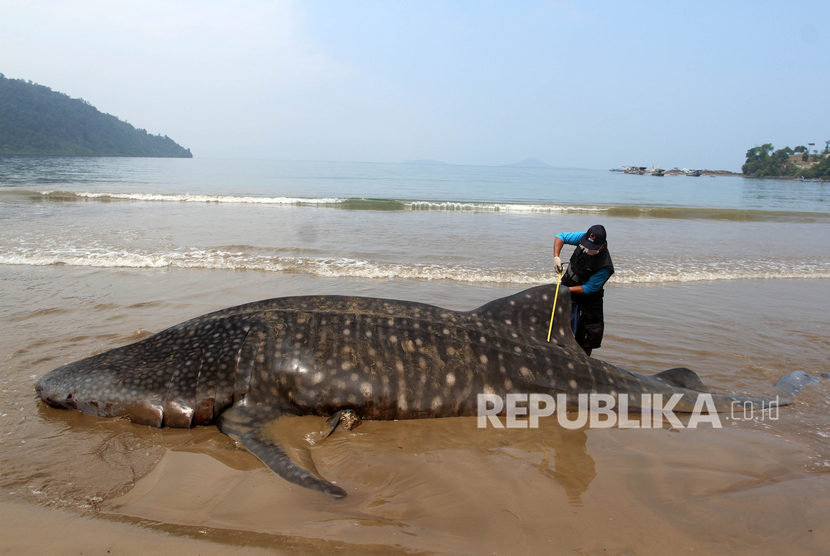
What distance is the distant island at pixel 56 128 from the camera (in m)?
113

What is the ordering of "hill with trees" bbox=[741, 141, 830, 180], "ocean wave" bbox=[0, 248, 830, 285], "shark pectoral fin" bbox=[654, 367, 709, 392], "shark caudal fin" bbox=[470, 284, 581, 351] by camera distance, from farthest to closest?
"hill with trees" bbox=[741, 141, 830, 180], "ocean wave" bbox=[0, 248, 830, 285], "shark pectoral fin" bbox=[654, 367, 709, 392], "shark caudal fin" bbox=[470, 284, 581, 351]

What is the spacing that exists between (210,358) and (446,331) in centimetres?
202

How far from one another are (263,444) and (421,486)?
3.96 feet

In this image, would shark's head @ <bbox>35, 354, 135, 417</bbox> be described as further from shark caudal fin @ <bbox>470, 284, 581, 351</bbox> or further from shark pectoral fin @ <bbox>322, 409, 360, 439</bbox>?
shark caudal fin @ <bbox>470, 284, 581, 351</bbox>

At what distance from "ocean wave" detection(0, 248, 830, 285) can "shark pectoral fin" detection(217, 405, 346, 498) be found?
640 centimetres

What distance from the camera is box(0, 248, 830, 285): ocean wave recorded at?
1045 cm

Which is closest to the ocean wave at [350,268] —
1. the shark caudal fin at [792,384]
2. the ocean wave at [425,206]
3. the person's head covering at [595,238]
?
the person's head covering at [595,238]

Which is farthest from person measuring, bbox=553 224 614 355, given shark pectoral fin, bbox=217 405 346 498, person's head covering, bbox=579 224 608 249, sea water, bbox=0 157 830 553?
shark pectoral fin, bbox=217 405 346 498

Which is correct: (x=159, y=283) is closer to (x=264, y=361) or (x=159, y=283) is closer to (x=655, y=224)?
(x=264, y=361)

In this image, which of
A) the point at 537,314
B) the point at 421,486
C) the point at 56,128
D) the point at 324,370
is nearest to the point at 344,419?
the point at 324,370

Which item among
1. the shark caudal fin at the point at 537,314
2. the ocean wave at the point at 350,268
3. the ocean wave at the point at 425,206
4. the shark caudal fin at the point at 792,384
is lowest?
the shark caudal fin at the point at 792,384

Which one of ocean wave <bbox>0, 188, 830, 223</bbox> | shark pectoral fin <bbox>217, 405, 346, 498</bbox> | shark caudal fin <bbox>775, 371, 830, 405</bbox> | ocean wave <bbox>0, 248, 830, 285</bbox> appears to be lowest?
shark pectoral fin <bbox>217, 405, 346, 498</bbox>

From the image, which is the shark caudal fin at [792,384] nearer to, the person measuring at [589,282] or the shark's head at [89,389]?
the person measuring at [589,282]

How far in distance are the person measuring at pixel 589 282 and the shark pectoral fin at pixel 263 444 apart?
342 centimetres
